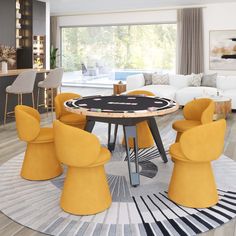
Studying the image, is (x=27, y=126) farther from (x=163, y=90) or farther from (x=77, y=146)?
(x=163, y=90)

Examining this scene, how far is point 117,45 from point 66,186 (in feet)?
33.2

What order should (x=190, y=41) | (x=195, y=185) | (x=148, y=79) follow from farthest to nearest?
(x=190, y=41) → (x=148, y=79) → (x=195, y=185)

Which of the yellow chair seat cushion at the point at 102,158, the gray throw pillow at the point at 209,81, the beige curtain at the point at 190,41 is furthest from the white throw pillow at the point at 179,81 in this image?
the yellow chair seat cushion at the point at 102,158

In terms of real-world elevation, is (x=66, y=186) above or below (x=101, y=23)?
below

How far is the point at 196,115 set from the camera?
4469 millimetres

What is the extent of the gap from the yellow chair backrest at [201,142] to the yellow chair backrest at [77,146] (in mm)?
769

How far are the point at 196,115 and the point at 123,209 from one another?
6.31 ft

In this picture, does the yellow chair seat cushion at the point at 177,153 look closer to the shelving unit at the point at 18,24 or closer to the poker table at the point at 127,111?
the poker table at the point at 127,111

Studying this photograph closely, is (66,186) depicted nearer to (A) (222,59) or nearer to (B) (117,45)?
(A) (222,59)

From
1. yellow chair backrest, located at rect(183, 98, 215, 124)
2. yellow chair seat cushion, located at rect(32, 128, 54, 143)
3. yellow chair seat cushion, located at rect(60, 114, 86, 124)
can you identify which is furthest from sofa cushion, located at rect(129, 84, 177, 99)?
yellow chair seat cushion, located at rect(32, 128, 54, 143)

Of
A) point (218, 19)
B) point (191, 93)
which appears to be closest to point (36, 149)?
point (191, 93)

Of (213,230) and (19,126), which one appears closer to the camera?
(213,230)

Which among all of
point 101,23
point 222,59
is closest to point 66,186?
point 222,59

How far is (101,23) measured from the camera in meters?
12.1
